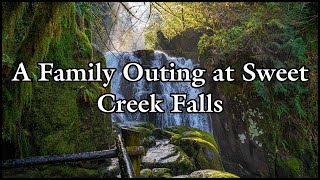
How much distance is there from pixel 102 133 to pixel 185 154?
2667mm

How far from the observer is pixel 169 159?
6.83m

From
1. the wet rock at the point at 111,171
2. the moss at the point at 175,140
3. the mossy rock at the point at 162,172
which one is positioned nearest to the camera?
the wet rock at the point at 111,171

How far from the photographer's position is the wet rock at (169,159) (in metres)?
6.52

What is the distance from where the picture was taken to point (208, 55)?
12711 mm

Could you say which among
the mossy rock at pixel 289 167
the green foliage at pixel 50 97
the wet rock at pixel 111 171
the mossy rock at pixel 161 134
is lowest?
the mossy rock at pixel 289 167

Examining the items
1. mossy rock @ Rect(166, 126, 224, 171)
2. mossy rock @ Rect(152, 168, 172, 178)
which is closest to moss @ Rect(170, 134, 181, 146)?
mossy rock @ Rect(166, 126, 224, 171)

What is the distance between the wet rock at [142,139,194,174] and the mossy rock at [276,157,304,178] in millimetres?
5243

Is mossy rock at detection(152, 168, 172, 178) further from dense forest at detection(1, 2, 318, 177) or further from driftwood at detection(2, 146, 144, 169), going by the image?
driftwood at detection(2, 146, 144, 169)

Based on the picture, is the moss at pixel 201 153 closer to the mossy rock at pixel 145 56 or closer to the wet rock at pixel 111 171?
the wet rock at pixel 111 171

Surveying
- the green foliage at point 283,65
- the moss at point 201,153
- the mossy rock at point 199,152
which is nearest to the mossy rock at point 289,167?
the green foliage at point 283,65

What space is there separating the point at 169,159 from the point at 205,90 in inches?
282

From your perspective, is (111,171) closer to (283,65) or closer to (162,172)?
(162,172)

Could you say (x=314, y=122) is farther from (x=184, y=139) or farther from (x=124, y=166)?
(x=124, y=166)

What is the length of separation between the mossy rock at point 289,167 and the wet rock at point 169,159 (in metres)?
5.24
